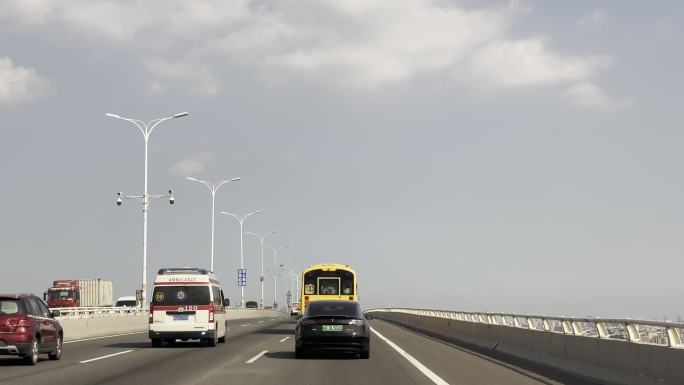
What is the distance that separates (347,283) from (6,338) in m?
22.3

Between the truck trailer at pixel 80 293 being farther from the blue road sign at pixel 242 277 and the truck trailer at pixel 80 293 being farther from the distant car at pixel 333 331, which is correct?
the distant car at pixel 333 331

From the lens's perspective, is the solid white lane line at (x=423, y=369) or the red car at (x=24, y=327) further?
the red car at (x=24, y=327)

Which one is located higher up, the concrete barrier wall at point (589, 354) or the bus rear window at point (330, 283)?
the bus rear window at point (330, 283)

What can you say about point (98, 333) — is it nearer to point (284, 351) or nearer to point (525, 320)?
point (284, 351)

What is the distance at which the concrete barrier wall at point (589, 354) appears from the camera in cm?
1343

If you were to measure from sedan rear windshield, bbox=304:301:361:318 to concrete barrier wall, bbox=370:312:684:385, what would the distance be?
426 cm

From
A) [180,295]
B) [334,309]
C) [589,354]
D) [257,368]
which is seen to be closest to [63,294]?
[180,295]

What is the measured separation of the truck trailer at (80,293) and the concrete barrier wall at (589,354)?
43582 mm

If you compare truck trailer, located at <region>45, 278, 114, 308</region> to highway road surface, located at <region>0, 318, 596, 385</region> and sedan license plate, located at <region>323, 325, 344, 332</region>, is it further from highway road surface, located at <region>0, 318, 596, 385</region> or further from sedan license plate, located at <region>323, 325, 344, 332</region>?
sedan license plate, located at <region>323, 325, 344, 332</region>

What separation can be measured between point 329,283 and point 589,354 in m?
24.7

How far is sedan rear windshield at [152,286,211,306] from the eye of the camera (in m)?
28.5

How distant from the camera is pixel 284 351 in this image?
26.3m

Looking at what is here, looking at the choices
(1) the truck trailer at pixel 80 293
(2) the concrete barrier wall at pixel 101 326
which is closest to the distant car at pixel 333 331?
(2) the concrete barrier wall at pixel 101 326

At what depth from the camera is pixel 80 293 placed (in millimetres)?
73375
